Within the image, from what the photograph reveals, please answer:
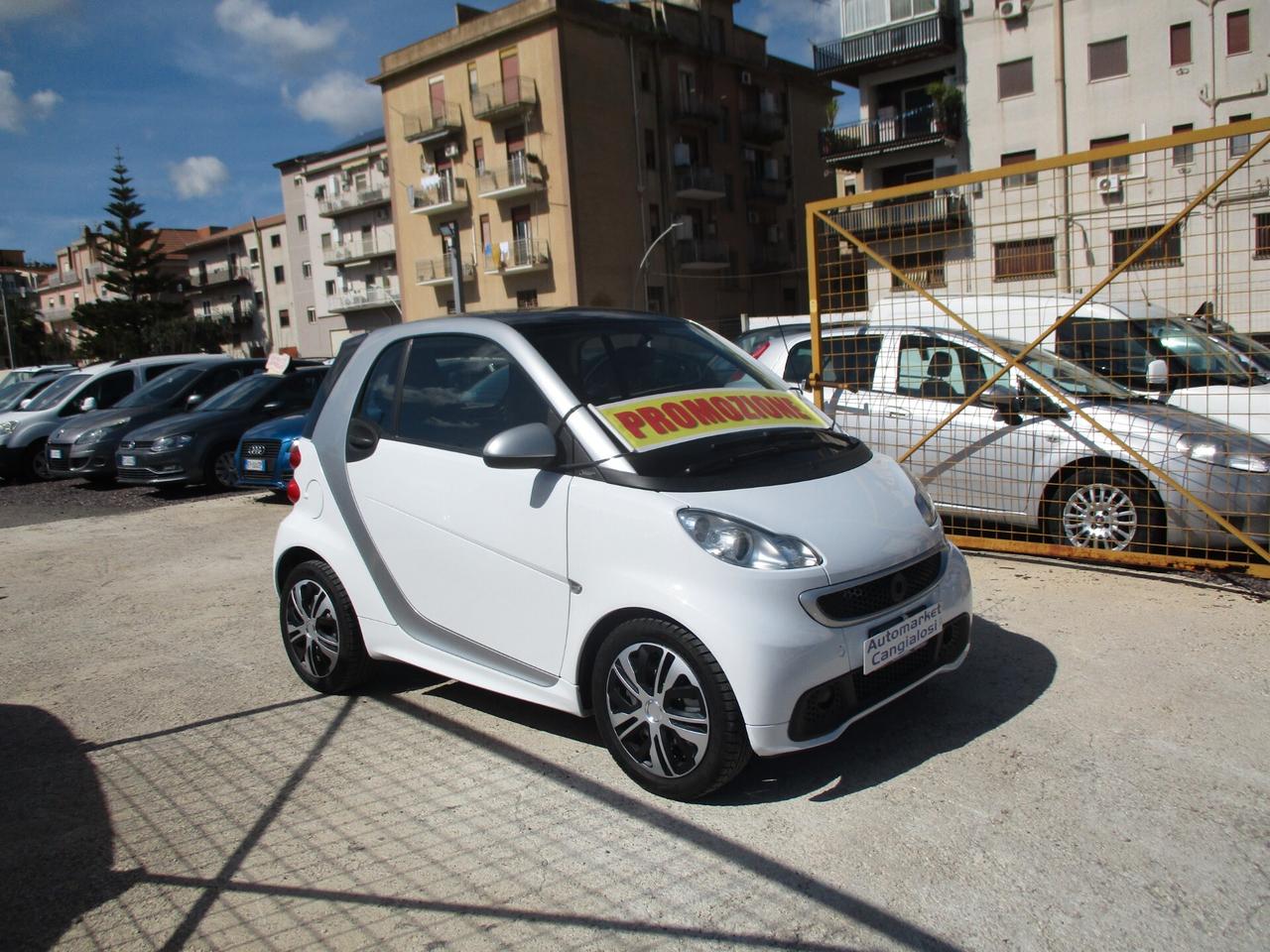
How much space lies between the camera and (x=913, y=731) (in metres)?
3.84

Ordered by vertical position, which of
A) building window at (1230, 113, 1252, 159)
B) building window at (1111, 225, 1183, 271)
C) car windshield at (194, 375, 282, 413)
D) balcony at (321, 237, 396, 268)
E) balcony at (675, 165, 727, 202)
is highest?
balcony at (675, 165, 727, 202)

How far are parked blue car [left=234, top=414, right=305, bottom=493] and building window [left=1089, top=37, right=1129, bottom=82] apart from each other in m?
27.7

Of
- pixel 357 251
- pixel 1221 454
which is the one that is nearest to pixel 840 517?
pixel 1221 454

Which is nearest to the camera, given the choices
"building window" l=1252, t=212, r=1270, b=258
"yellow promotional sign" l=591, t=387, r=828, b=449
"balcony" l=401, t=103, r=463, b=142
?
"yellow promotional sign" l=591, t=387, r=828, b=449

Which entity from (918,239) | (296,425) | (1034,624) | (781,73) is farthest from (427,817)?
(781,73)

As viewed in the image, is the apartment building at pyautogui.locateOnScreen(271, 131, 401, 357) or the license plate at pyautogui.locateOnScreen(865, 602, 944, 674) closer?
the license plate at pyautogui.locateOnScreen(865, 602, 944, 674)

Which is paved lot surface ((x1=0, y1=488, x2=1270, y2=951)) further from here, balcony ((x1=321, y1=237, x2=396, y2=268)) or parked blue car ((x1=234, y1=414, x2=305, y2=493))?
balcony ((x1=321, y1=237, x2=396, y2=268))

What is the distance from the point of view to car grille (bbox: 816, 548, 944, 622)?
3.24 meters

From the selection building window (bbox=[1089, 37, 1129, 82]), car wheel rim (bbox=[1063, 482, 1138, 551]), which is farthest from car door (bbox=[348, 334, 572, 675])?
building window (bbox=[1089, 37, 1129, 82])

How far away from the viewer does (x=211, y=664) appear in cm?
527

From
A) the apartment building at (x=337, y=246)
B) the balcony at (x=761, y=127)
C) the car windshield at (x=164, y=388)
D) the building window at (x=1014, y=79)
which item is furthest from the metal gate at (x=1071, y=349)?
the apartment building at (x=337, y=246)

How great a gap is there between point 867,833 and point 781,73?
54.3 meters

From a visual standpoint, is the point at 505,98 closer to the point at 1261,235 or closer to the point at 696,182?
the point at 696,182

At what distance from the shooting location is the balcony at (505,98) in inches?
1633
